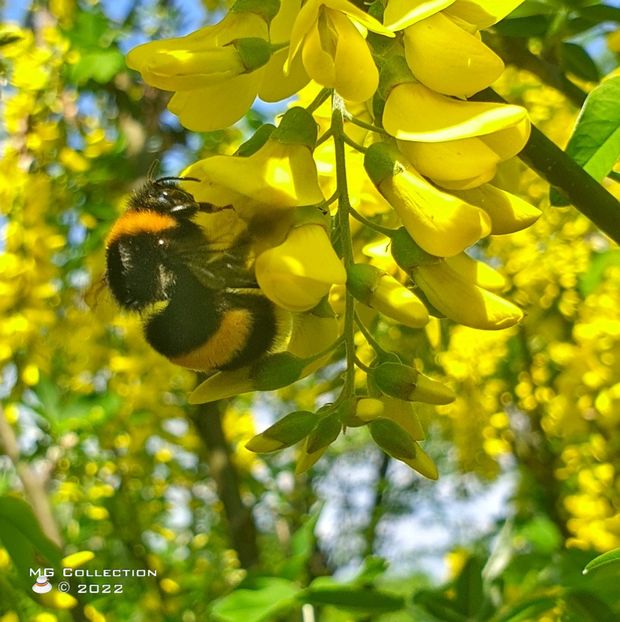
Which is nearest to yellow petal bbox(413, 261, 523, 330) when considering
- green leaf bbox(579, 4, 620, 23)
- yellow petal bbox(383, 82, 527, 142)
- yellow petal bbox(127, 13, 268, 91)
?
yellow petal bbox(383, 82, 527, 142)

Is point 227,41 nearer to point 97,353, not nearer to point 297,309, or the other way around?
point 297,309

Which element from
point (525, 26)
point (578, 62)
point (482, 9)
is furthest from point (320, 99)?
point (578, 62)

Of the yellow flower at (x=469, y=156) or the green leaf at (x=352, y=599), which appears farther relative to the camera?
the green leaf at (x=352, y=599)

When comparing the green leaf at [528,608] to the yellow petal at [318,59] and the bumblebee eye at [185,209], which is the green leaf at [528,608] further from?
the yellow petal at [318,59]

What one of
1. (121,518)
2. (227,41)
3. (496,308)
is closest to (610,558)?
(496,308)

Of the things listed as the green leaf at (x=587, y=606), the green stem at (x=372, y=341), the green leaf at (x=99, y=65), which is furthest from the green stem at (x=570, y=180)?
the green leaf at (x=99, y=65)

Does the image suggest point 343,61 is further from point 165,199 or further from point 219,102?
point 165,199
